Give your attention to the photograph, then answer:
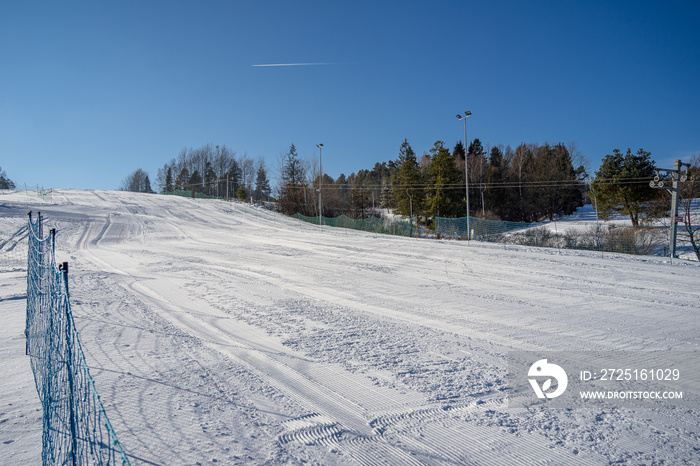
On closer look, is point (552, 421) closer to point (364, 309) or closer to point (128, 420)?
point (128, 420)

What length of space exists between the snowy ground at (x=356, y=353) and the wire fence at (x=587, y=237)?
8236mm

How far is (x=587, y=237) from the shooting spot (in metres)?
24.8

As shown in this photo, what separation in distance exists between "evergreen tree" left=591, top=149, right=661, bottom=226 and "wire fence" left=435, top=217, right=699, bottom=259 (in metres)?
12.8

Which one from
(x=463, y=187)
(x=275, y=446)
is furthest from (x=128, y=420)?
(x=463, y=187)

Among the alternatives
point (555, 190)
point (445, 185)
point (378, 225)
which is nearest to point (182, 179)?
point (445, 185)

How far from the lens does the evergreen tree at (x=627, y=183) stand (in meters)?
38.3

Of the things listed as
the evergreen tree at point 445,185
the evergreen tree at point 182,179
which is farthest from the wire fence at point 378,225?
the evergreen tree at point 182,179

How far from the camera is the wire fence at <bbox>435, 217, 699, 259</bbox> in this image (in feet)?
73.4

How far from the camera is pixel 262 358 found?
19.3 feet

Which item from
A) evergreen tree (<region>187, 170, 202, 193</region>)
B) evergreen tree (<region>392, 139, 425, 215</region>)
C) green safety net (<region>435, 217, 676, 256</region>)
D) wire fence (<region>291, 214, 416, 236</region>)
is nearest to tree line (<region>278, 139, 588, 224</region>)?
evergreen tree (<region>392, 139, 425, 215</region>)

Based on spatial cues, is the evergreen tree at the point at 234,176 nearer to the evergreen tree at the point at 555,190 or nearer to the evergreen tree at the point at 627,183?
the evergreen tree at the point at 555,190

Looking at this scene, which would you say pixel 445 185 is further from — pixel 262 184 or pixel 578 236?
pixel 262 184

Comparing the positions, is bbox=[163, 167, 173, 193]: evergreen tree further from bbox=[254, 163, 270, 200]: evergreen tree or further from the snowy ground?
the snowy ground

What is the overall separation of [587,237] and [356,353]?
2432 centimetres
